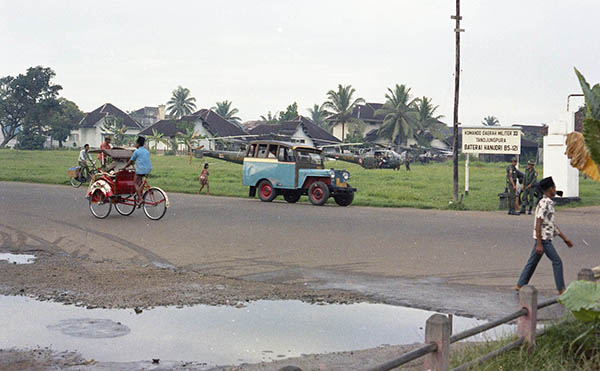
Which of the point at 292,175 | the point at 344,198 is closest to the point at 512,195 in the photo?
the point at 344,198

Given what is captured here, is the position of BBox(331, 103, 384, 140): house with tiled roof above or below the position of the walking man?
above

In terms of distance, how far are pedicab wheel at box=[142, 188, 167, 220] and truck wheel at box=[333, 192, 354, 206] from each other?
745 cm

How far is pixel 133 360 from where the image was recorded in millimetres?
5793

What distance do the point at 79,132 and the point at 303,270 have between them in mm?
94920

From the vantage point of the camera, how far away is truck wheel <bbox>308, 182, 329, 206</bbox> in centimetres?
2188

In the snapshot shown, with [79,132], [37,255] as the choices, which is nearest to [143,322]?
[37,255]

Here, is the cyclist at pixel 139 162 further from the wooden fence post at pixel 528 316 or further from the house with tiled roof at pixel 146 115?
the house with tiled roof at pixel 146 115

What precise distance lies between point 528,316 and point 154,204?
12209 mm

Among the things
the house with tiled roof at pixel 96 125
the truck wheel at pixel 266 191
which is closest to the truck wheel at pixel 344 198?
the truck wheel at pixel 266 191

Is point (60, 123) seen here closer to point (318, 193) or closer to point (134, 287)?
point (318, 193)

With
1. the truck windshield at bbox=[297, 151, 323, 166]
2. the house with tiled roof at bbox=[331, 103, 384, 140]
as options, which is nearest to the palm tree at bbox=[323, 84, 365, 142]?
the house with tiled roof at bbox=[331, 103, 384, 140]

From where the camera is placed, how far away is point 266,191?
23203 mm

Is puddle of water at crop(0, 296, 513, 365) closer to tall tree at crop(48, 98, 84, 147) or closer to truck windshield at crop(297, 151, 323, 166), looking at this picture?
truck windshield at crop(297, 151, 323, 166)

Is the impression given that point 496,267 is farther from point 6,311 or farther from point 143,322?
point 6,311
